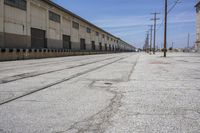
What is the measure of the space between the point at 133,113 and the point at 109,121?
2.29 ft

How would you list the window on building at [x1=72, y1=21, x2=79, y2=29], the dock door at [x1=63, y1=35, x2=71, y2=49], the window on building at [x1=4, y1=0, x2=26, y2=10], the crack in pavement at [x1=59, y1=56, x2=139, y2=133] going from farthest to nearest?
the window on building at [x1=72, y1=21, x2=79, y2=29], the dock door at [x1=63, y1=35, x2=71, y2=49], the window on building at [x1=4, y1=0, x2=26, y2=10], the crack in pavement at [x1=59, y1=56, x2=139, y2=133]

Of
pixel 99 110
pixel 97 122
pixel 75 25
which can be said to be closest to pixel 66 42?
pixel 75 25

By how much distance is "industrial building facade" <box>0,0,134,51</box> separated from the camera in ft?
92.7

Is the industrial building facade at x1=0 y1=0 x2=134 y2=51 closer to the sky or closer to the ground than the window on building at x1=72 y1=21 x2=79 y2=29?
closer to the ground

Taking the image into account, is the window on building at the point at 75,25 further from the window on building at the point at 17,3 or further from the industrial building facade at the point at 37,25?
the window on building at the point at 17,3

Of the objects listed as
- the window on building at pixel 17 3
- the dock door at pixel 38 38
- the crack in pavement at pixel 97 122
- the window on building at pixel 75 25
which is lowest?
the crack in pavement at pixel 97 122

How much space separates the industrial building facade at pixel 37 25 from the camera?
28266mm

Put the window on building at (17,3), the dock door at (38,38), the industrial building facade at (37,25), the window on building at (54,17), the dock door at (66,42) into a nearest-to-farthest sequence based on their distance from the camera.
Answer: the industrial building facade at (37,25) → the window on building at (17,3) → the dock door at (38,38) → the window on building at (54,17) → the dock door at (66,42)

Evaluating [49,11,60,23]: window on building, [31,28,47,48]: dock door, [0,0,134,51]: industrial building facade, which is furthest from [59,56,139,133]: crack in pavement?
[49,11,60,23]: window on building

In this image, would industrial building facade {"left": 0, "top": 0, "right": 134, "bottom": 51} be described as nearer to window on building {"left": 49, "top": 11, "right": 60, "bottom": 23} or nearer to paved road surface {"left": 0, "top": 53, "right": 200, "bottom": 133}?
window on building {"left": 49, "top": 11, "right": 60, "bottom": 23}

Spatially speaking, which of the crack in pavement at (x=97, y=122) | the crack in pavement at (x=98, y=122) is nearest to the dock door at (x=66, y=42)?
the crack in pavement at (x=98, y=122)

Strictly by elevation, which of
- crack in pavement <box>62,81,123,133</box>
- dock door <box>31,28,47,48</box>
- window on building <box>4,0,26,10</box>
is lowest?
crack in pavement <box>62,81,123,133</box>

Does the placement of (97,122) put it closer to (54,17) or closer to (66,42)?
(54,17)

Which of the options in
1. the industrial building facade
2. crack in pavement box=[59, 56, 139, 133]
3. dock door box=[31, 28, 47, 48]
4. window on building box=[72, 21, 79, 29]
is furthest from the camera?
window on building box=[72, 21, 79, 29]
